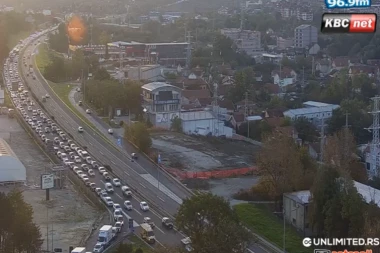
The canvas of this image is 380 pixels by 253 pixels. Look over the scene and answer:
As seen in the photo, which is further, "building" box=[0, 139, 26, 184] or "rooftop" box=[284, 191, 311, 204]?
"building" box=[0, 139, 26, 184]

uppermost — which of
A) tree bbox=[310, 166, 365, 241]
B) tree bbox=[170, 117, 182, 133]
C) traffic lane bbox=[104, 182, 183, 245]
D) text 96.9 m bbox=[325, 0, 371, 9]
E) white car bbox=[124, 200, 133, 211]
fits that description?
text 96.9 m bbox=[325, 0, 371, 9]

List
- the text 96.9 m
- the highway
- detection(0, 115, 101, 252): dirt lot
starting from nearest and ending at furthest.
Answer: the text 96.9 m < detection(0, 115, 101, 252): dirt lot < the highway

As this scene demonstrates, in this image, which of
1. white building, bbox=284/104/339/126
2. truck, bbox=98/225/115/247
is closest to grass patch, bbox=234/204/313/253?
truck, bbox=98/225/115/247

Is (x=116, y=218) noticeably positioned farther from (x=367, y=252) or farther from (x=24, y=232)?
(x=367, y=252)

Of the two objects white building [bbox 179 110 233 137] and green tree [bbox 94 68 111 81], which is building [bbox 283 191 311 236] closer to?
white building [bbox 179 110 233 137]

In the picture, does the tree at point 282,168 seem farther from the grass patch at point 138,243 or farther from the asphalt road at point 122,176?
the grass patch at point 138,243
